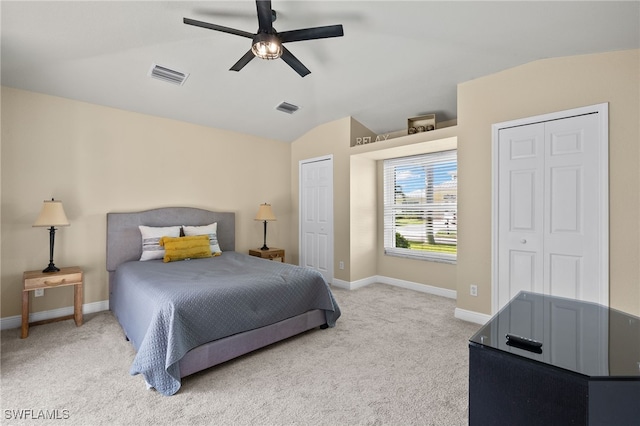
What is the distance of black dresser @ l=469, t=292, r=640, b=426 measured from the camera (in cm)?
93

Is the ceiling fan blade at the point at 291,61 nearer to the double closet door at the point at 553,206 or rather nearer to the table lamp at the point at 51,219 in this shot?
the double closet door at the point at 553,206

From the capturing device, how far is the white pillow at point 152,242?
3.71 metres

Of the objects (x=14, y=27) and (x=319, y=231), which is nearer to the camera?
(x=14, y=27)

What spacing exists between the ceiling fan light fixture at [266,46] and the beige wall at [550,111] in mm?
2223

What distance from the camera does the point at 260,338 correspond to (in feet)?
8.52

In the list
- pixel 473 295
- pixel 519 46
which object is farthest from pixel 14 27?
pixel 473 295

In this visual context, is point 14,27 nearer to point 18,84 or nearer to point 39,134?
point 18,84

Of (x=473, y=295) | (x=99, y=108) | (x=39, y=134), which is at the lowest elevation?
(x=473, y=295)

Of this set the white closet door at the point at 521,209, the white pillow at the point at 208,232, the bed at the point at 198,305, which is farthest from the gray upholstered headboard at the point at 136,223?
the white closet door at the point at 521,209

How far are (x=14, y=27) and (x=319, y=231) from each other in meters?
4.05

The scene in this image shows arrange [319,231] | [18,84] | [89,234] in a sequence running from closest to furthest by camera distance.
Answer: [18,84] < [89,234] < [319,231]

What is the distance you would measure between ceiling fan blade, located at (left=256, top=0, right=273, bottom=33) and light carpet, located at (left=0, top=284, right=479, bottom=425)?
254cm

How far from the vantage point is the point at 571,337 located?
4.08 ft

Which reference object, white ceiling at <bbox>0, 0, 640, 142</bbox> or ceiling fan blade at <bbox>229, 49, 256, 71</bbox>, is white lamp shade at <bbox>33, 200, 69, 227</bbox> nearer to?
white ceiling at <bbox>0, 0, 640, 142</bbox>
